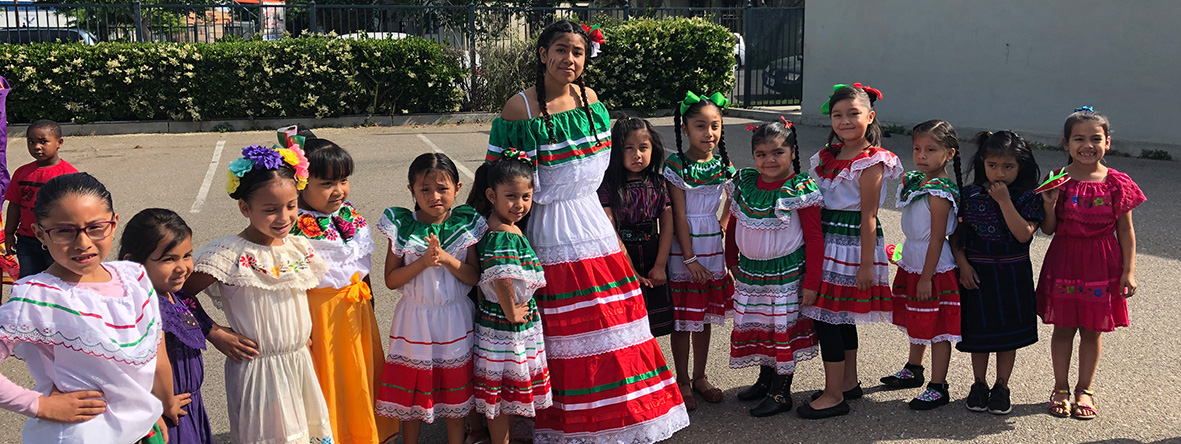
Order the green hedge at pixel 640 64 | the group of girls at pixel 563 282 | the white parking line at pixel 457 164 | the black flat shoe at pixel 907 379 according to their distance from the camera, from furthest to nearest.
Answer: the green hedge at pixel 640 64, the white parking line at pixel 457 164, the black flat shoe at pixel 907 379, the group of girls at pixel 563 282

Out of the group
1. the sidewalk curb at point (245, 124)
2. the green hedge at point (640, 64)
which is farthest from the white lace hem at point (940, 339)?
the green hedge at point (640, 64)

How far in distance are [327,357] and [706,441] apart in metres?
1.61

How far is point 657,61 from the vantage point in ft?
53.4

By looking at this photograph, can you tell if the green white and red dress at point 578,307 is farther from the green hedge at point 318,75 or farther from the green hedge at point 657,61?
the green hedge at point 657,61

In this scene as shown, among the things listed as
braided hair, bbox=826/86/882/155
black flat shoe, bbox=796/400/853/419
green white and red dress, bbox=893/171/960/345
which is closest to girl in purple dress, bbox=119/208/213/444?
black flat shoe, bbox=796/400/853/419

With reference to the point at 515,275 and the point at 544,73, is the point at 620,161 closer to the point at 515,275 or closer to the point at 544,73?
the point at 544,73

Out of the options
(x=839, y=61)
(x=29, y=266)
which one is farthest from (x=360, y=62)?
(x=29, y=266)

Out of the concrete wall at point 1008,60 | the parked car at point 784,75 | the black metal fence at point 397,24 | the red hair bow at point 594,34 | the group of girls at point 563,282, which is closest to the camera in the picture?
the group of girls at point 563,282

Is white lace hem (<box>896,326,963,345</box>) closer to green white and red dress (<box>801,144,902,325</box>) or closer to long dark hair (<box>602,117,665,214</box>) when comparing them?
green white and red dress (<box>801,144,902,325</box>)

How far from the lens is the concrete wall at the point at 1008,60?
37.8 ft

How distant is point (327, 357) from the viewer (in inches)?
132

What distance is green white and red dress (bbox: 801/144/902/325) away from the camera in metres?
3.97

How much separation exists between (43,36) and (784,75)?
1280cm

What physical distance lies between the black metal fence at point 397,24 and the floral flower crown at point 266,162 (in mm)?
→ 12169
